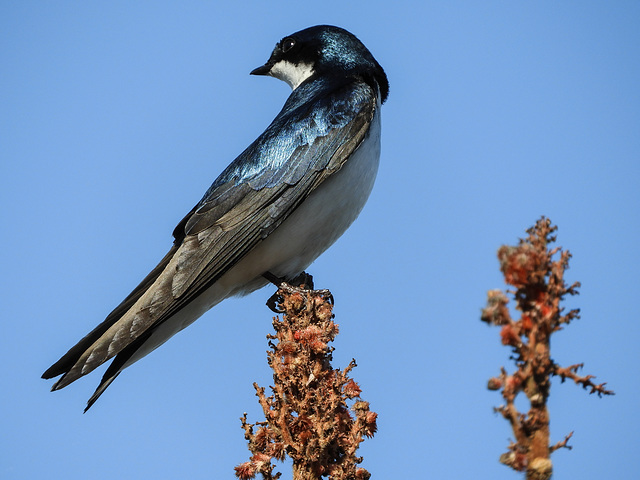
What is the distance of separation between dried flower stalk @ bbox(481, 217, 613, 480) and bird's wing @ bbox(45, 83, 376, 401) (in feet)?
14.0

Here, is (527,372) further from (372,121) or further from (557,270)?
(372,121)

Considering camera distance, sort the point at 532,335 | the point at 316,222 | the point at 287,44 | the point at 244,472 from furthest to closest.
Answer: the point at 287,44 < the point at 316,222 < the point at 244,472 < the point at 532,335

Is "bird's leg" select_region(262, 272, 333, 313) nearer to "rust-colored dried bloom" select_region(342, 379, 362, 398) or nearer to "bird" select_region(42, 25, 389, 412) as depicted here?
"bird" select_region(42, 25, 389, 412)

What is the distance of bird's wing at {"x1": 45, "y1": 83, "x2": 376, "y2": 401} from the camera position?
20.1 ft

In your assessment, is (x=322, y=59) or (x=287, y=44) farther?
(x=287, y=44)

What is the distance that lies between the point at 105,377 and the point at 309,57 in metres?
3.84

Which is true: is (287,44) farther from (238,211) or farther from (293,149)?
(238,211)

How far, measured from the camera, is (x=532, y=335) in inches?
83.7

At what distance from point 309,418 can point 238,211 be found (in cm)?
275

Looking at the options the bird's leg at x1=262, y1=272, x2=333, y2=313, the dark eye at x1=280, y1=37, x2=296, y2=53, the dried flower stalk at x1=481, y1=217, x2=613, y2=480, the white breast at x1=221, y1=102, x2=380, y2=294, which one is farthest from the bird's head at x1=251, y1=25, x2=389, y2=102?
the dried flower stalk at x1=481, y1=217, x2=613, y2=480

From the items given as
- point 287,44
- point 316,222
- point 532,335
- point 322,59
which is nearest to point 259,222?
point 316,222

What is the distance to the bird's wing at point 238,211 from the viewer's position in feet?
20.1

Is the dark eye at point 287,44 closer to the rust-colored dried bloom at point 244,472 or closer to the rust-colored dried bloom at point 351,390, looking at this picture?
the rust-colored dried bloom at point 351,390

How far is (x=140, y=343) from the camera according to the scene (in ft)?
20.7
